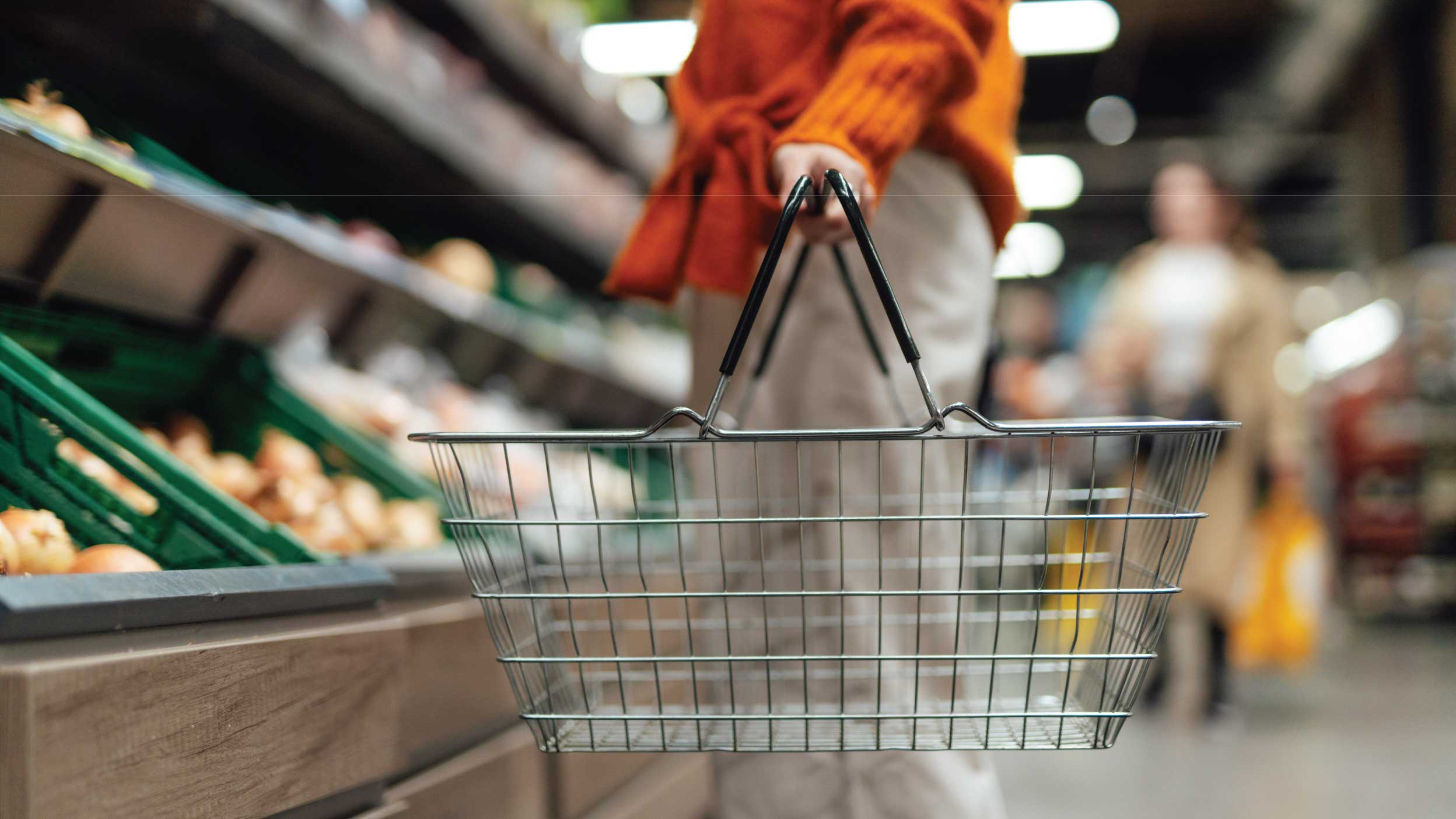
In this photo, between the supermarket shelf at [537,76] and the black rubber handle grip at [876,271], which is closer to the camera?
the black rubber handle grip at [876,271]

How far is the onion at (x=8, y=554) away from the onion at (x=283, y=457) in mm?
620

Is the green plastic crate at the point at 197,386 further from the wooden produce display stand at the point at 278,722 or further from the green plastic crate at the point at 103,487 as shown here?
the wooden produce display stand at the point at 278,722

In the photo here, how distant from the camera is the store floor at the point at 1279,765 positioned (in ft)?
7.27

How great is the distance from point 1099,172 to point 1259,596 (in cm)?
1163

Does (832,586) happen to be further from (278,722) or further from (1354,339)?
(1354,339)

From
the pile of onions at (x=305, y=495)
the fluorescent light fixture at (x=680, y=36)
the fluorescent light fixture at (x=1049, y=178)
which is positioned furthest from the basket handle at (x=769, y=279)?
the fluorescent light fixture at (x=1049, y=178)

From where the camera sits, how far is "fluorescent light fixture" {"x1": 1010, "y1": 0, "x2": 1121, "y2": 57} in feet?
22.2

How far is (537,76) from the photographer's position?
10.9ft

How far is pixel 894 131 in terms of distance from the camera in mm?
987

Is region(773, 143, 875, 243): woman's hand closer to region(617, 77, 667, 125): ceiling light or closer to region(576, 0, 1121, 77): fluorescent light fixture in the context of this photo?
region(576, 0, 1121, 77): fluorescent light fixture

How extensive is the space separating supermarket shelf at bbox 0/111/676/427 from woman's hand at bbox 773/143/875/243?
66 cm

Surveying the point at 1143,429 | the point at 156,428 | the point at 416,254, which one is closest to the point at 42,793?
the point at 1143,429

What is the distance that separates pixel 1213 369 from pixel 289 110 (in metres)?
2.67

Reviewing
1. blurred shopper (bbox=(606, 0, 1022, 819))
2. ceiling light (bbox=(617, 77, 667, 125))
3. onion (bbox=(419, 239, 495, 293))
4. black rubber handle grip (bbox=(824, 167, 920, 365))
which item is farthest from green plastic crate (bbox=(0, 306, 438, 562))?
ceiling light (bbox=(617, 77, 667, 125))
